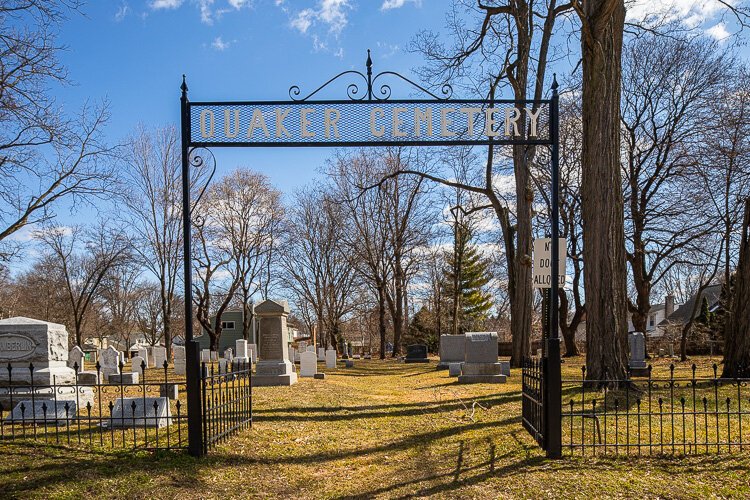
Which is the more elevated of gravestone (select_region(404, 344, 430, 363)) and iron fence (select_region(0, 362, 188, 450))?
iron fence (select_region(0, 362, 188, 450))

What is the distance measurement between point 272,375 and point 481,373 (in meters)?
6.26

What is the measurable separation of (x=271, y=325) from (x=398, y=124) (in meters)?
12.0

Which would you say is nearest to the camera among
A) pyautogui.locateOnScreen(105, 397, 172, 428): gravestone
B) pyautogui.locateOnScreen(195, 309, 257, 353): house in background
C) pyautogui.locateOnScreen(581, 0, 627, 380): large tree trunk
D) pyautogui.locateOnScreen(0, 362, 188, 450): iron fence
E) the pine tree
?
pyautogui.locateOnScreen(0, 362, 188, 450): iron fence

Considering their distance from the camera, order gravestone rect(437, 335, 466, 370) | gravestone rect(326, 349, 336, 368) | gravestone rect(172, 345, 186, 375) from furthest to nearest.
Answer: gravestone rect(326, 349, 336, 368)
gravestone rect(437, 335, 466, 370)
gravestone rect(172, 345, 186, 375)

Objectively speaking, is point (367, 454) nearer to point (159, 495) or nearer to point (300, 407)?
point (159, 495)

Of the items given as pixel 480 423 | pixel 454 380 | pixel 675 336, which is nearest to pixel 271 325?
pixel 454 380

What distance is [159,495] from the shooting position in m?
5.63

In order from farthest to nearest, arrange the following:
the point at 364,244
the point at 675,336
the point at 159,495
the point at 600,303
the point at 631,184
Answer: the point at 364,244, the point at 675,336, the point at 631,184, the point at 600,303, the point at 159,495

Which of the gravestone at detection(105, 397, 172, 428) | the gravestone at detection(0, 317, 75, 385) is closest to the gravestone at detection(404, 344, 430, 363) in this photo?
the gravestone at detection(0, 317, 75, 385)

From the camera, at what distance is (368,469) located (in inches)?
269

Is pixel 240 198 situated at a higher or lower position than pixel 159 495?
higher

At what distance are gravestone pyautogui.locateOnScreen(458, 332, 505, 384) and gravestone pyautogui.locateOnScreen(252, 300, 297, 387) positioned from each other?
5.30 meters

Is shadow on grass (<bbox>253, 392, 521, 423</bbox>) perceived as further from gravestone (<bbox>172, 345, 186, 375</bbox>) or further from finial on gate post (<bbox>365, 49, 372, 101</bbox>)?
gravestone (<bbox>172, 345, 186, 375</bbox>)

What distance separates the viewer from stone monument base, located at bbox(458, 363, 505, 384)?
1662 cm
